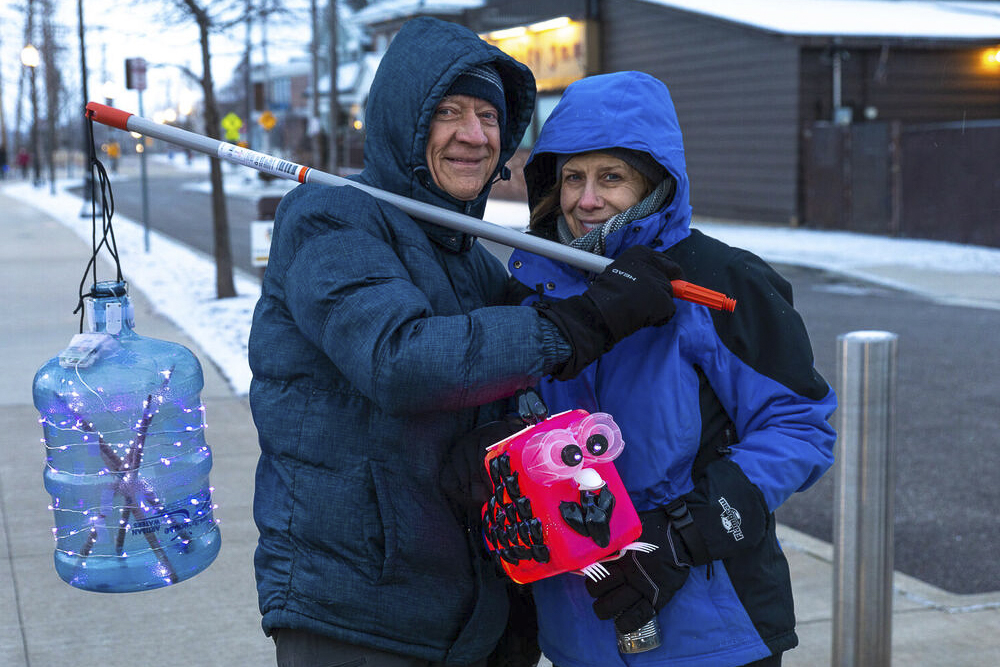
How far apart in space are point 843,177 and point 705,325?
20644 millimetres

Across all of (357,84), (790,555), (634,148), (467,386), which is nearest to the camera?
(467,386)

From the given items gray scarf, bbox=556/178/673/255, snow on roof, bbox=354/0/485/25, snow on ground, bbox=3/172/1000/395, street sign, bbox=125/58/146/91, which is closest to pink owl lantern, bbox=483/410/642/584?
gray scarf, bbox=556/178/673/255

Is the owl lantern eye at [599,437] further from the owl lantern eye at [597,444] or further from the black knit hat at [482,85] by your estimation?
the black knit hat at [482,85]

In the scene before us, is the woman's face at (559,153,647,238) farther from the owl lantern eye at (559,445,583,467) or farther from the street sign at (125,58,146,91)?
the street sign at (125,58,146,91)

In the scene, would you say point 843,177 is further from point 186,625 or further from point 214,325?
point 186,625

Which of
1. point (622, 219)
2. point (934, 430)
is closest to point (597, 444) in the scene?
point (622, 219)

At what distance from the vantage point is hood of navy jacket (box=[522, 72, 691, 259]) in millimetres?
2404

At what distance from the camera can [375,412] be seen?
2.19 m

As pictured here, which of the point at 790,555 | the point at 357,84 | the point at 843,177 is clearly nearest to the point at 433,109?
the point at 790,555

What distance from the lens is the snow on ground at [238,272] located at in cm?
1085

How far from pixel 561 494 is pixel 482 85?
86 cm

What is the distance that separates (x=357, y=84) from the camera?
5481 cm

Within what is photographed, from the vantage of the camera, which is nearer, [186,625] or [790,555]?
[186,625]

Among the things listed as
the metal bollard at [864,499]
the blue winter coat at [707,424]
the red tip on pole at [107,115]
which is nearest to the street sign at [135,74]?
the red tip on pole at [107,115]
